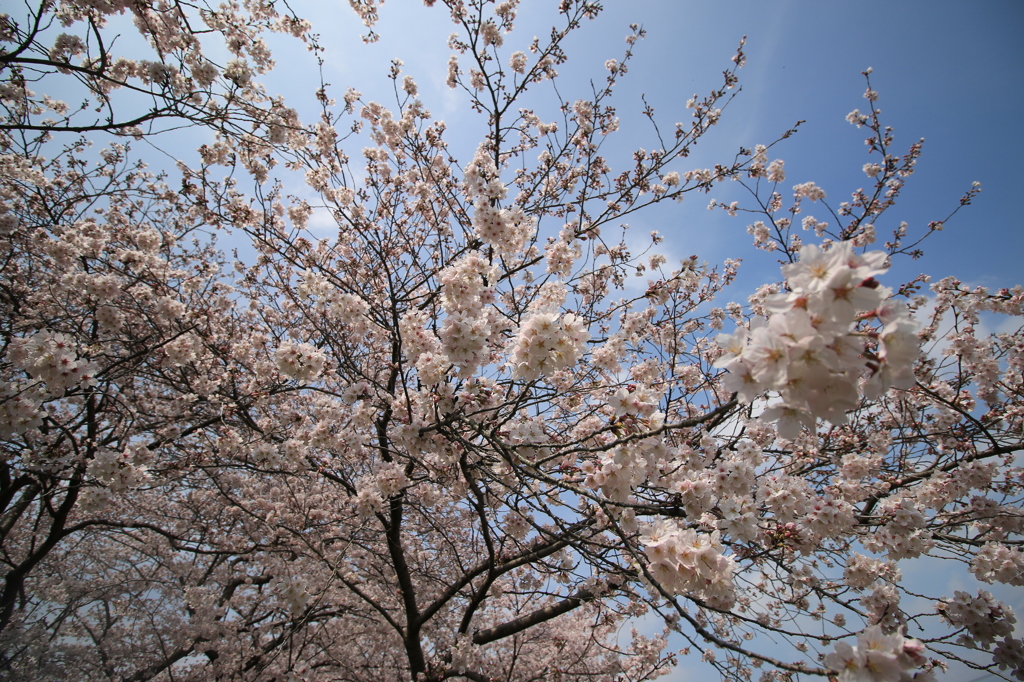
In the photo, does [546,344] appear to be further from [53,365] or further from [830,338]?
[53,365]

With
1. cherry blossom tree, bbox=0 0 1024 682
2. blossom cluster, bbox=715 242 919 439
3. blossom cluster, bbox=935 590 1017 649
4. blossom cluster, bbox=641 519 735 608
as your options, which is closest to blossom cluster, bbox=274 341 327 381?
cherry blossom tree, bbox=0 0 1024 682

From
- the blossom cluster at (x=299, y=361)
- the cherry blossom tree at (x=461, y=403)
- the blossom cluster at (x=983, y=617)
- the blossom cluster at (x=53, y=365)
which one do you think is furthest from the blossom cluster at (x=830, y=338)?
the blossom cluster at (x=53, y=365)

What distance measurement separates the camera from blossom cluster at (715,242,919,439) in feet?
3.94

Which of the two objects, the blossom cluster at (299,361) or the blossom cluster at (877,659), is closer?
the blossom cluster at (877,659)

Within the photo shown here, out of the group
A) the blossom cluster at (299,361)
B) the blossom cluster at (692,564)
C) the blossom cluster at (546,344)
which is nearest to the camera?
the blossom cluster at (692,564)

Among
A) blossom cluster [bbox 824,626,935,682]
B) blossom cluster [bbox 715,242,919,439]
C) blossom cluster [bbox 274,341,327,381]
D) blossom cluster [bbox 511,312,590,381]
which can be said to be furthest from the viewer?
blossom cluster [bbox 274,341,327,381]

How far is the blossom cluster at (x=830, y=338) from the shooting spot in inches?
47.3

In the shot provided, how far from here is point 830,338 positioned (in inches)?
47.7

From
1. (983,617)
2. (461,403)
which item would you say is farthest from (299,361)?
(983,617)

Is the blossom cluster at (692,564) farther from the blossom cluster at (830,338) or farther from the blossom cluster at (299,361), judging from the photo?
the blossom cluster at (299,361)

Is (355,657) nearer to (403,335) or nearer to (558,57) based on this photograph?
(403,335)

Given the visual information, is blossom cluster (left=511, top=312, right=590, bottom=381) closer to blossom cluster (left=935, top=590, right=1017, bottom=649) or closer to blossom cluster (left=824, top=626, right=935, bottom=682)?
blossom cluster (left=824, top=626, right=935, bottom=682)

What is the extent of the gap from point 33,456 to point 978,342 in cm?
995

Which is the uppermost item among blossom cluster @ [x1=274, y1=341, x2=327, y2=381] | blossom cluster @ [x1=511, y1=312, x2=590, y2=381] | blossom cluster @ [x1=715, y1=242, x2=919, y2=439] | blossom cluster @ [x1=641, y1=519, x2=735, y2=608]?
blossom cluster @ [x1=274, y1=341, x2=327, y2=381]
